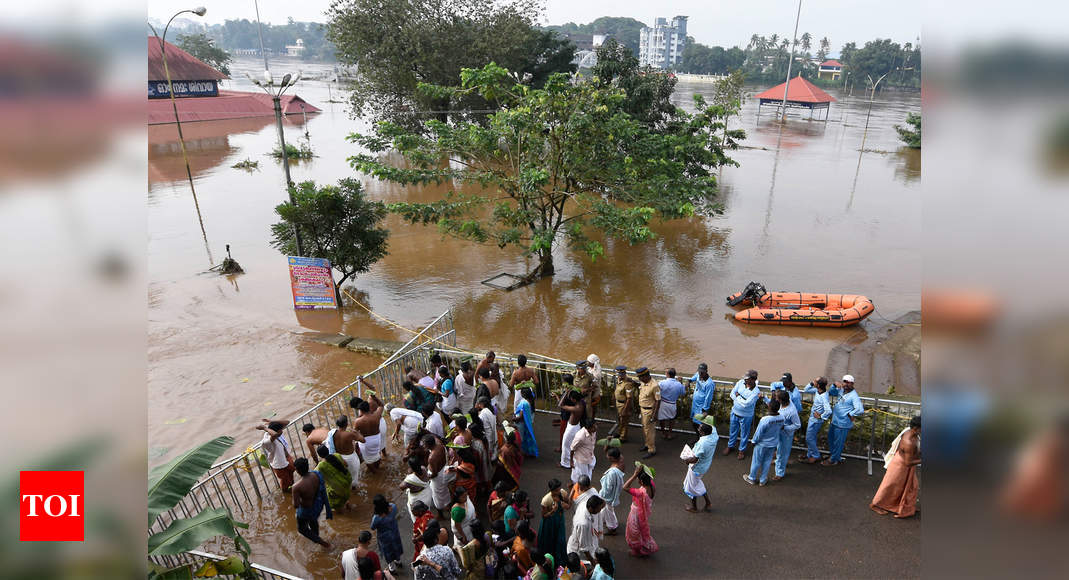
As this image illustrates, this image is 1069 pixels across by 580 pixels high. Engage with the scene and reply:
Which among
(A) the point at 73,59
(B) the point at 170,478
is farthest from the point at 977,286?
(B) the point at 170,478

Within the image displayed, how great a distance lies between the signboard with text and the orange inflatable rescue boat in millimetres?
10607

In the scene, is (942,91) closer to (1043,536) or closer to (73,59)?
(1043,536)

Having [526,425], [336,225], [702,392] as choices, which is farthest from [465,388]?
[336,225]

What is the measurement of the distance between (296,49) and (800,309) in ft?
621

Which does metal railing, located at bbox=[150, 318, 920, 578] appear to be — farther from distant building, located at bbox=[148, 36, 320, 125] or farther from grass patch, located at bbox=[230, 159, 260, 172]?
distant building, located at bbox=[148, 36, 320, 125]

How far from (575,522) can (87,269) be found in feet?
18.4

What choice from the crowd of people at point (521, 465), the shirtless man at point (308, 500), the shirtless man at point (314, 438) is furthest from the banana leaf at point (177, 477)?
the shirtless man at point (314, 438)

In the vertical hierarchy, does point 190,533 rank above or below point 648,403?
above

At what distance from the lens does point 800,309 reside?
1566 centimetres

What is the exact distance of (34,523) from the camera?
1.40 metres

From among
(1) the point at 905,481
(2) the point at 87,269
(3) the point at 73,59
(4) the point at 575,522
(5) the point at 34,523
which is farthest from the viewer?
(1) the point at 905,481

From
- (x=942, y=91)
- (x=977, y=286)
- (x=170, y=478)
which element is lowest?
(x=170, y=478)

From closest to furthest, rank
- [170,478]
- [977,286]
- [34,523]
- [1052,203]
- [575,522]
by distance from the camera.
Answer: [1052,203] < [977,286] < [34,523] < [170,478] < [575,522]

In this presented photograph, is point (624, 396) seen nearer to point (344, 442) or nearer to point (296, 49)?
point (344, 442)
